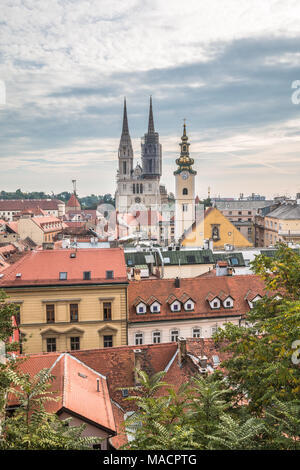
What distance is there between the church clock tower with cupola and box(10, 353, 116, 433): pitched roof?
4725 centimetres

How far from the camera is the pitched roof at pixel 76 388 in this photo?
13852 millimetres

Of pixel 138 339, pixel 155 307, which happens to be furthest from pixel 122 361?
pixel 155 307

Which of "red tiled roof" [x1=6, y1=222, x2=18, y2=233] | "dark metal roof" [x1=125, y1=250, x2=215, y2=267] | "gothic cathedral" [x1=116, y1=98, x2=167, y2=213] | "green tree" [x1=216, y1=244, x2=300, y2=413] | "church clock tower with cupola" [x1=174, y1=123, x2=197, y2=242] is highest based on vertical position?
"gothic cathedral" [x1=116, y1=98, x2=167, y2=213]

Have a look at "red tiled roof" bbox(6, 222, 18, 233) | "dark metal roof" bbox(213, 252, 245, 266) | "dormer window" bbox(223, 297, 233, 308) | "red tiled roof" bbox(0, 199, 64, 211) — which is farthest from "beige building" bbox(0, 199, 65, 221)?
"dormer window" bbox(223, 297, 233, 308)

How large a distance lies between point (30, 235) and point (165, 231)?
34687 millimetres

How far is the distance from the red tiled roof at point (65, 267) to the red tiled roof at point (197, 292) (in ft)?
6.82

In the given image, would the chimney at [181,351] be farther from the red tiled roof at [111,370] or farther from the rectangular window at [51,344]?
the rectangular window at [51,344]

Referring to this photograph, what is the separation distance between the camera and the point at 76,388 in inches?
611

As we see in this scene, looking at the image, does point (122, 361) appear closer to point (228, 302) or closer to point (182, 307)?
point (182, 307)

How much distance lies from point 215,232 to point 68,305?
108ft

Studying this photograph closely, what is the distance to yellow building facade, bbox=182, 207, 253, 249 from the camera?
54.1m

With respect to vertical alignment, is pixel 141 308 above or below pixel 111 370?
Answer: above

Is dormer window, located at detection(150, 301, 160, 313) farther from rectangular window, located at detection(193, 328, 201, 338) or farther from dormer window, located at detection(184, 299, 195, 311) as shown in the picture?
rectangular window, located at detection(193, 328, 201, 338)
